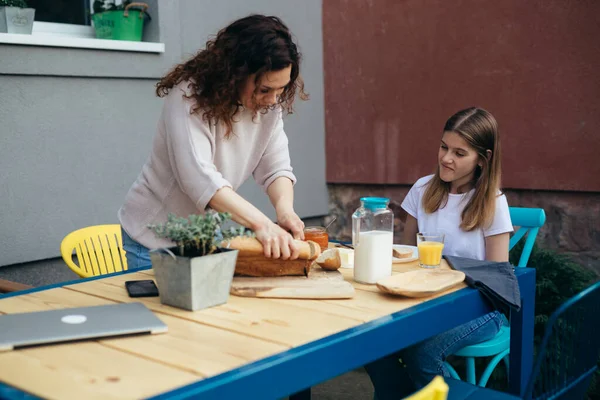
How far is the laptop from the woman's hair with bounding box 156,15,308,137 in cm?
75

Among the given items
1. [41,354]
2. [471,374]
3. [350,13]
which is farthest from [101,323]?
[350,13]

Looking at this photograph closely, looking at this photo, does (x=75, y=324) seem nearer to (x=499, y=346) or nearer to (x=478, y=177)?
(x=499, y=346)

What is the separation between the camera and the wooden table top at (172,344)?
1.08 meters

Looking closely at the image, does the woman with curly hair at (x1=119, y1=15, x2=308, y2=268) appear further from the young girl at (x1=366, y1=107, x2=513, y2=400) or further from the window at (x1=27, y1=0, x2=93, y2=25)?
the window at (x1=27, y1=0, x2=93, y2=25)

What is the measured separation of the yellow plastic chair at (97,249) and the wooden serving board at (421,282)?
4.43 ft

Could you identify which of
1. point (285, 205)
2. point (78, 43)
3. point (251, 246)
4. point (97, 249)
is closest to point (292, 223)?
point (285, 205)

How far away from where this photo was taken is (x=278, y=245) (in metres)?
1.70

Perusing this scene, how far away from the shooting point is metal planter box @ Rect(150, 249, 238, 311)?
4.80 feet

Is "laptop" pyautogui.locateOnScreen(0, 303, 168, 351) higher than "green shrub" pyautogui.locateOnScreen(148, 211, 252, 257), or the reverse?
"green shrub" pyautogui.locateOnScreen(148, 211, 252, 257)

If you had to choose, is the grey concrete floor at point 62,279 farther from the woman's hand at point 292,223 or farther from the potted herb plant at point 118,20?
the woman's hand at point 292,223

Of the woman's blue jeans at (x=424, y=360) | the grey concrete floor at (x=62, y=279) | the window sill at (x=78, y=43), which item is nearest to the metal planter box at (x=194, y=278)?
the woman's blue jeans at (x=424, y=360)

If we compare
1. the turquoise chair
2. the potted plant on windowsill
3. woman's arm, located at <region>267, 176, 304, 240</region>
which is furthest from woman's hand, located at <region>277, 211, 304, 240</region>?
the potted plant on windowsill

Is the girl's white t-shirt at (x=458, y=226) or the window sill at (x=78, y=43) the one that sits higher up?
the window sill at (x=78, y=43)

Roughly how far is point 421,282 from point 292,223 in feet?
1.60
